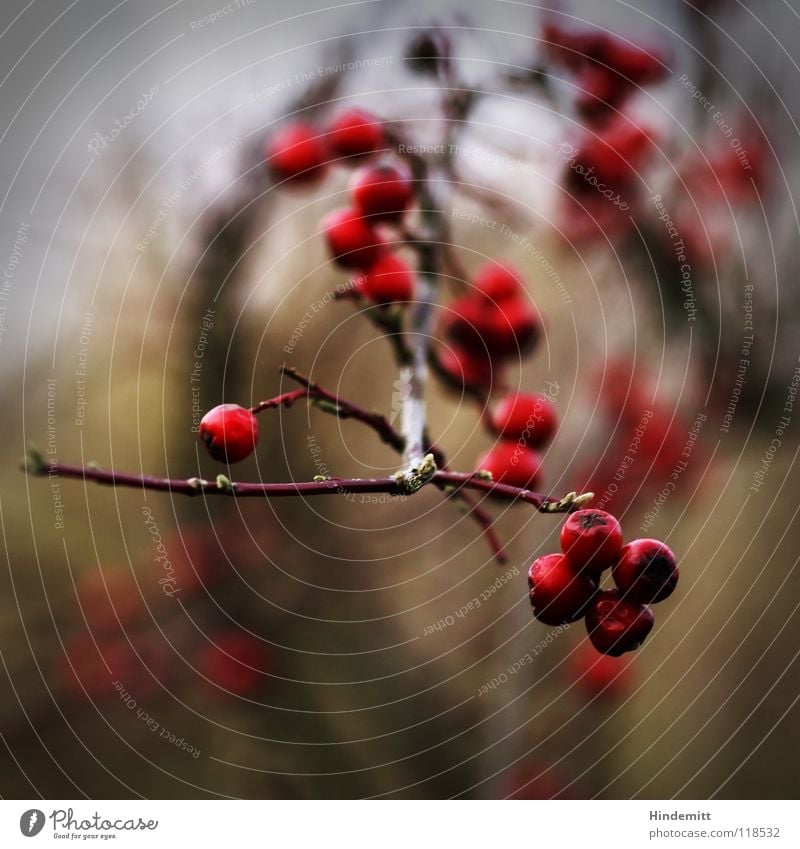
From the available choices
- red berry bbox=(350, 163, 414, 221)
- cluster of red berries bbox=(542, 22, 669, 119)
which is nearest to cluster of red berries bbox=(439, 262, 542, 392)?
red berry bbox=(350, 163, 414, 221)

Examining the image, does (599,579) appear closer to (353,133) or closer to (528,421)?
(528,421)

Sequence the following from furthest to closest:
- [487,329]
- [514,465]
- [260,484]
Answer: [487,329] → [514,465] → [260,484]

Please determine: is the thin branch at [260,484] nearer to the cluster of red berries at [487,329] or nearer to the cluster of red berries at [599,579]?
the cluster of red berries at [599,579]

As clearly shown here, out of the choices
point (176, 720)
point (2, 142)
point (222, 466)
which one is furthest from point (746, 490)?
point (2, 142)

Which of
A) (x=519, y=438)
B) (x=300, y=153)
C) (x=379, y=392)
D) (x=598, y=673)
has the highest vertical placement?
(x=300, y=153)

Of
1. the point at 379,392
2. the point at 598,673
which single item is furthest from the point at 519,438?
the point at 598,673
